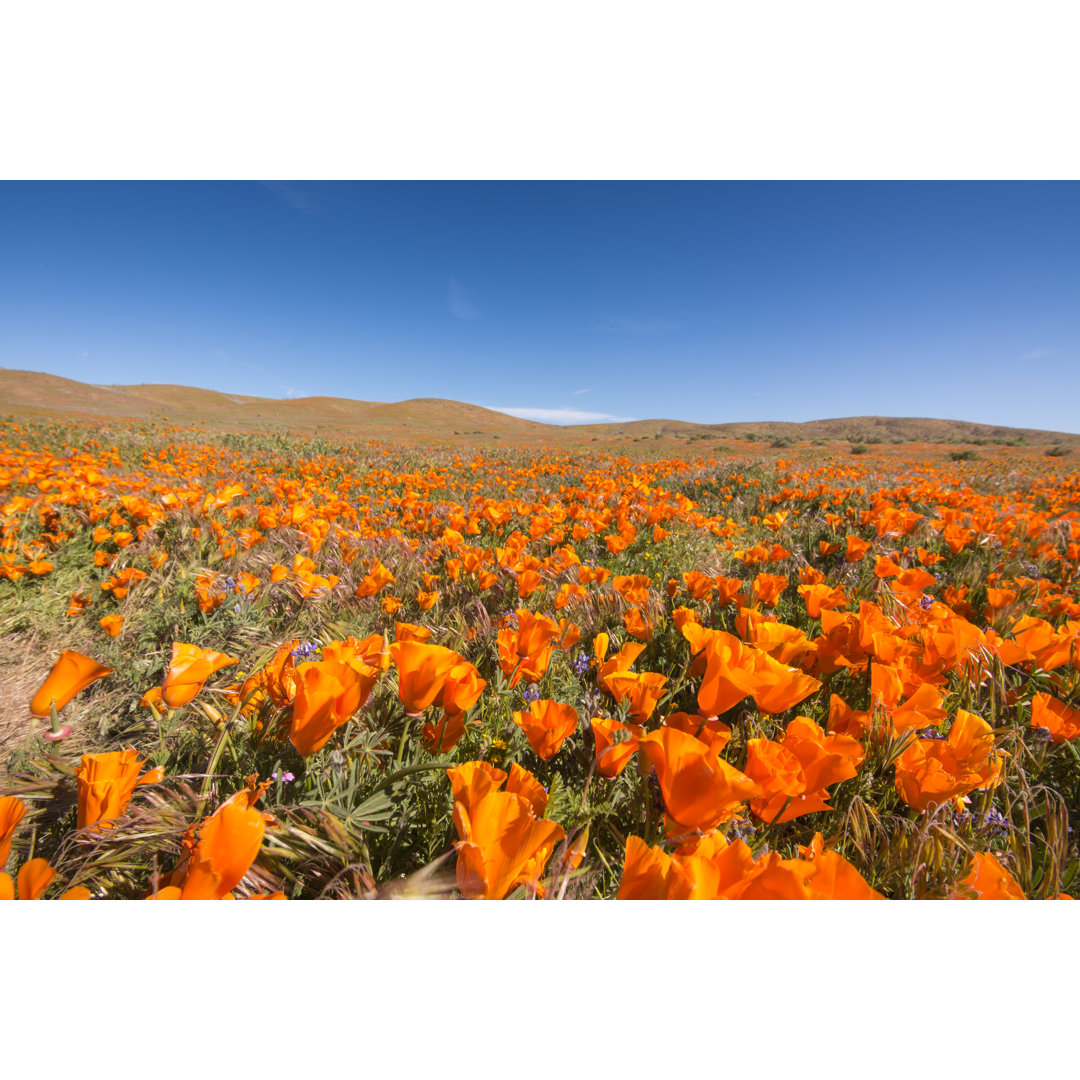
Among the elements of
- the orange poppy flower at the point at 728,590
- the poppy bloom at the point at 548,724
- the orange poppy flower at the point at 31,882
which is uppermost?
the orange poppy flower at the point at 728,590

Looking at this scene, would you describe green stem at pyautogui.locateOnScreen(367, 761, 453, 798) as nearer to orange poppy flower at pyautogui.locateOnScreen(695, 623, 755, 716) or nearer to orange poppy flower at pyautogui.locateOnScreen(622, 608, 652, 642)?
orange poppy flower at pyautogui.locateOnScreen(695, 623, 755, 716)

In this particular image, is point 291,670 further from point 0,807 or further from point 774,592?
point 774,592

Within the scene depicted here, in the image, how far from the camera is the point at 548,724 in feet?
3.38

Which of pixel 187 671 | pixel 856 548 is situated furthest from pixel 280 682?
pixel 856 548

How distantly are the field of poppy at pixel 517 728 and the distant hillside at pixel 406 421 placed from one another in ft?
70.6

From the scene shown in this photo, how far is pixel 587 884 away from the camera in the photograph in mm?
865

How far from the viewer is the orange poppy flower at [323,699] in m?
0.93

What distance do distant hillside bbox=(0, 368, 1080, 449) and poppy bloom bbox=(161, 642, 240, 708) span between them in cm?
2279

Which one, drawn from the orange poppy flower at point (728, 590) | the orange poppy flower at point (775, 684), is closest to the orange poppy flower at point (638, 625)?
the orange poppy flower at point (728, 590)

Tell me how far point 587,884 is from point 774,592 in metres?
1.39

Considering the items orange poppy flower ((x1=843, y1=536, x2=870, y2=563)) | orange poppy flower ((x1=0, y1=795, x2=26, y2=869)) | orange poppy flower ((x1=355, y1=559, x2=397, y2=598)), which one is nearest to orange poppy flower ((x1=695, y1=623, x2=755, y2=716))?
orange poppy flower ((x1=0, y1=795, x2=26, y2=869))

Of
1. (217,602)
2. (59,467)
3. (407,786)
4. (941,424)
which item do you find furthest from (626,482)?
(941,424)

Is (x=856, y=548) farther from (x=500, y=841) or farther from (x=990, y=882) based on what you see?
(x=500, y=841)

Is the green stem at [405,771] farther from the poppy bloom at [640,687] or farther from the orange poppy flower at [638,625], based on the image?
the orange poppy flower at [638,625]
